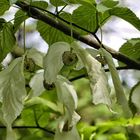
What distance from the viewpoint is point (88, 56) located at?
75cm

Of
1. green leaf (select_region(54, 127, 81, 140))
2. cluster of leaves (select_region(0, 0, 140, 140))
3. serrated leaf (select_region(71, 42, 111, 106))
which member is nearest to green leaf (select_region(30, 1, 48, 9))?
cluster of leaves (select_region(0, 0, 140, 140))

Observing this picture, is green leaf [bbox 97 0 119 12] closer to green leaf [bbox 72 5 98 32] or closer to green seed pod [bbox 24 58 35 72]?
green leaf [bbox 72 5 98 32]

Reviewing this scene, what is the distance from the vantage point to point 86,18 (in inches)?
34.3

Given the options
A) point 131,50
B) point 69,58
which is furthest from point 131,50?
point 69,58

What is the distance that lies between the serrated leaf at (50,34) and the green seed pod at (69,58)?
9cm

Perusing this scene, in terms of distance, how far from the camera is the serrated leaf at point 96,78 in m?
0.70

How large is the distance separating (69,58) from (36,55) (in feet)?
0.28

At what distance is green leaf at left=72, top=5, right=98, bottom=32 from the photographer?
843 mm

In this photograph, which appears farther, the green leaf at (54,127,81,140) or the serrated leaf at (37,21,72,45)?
the serrated leaf at (37,21,72,45)

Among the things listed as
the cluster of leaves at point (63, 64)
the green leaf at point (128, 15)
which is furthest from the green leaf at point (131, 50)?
the green leaf at point (128, 15)

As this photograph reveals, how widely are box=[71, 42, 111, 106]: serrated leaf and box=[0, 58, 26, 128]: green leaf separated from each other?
95mm

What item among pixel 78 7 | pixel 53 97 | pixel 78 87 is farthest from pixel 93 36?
pixel 78 87

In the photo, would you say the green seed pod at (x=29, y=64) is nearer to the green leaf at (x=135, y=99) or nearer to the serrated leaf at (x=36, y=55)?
the serrated leaf at (x=36, y=55)

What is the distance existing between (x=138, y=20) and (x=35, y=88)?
23 centimetres
